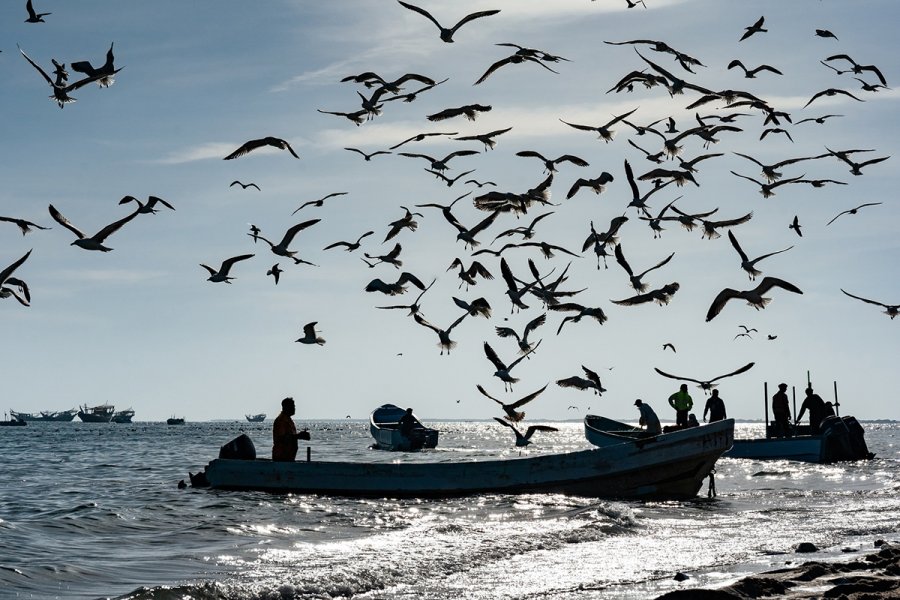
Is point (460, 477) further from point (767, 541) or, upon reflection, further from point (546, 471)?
point (767, 541)

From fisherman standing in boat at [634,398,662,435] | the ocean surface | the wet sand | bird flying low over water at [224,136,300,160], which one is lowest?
the ocean surface

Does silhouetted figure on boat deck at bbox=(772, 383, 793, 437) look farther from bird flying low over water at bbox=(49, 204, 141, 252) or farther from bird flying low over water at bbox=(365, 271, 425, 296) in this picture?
bird flying low over water at bbox=(49, 204, 141, 252)

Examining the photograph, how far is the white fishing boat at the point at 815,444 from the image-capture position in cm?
3659

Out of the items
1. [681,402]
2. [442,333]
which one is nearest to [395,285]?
[442,333]

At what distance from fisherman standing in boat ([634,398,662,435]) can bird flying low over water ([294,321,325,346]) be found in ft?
27.3

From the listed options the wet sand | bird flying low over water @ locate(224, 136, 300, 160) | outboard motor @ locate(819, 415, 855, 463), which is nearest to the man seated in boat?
bird flying low over water @ locate(224, 136, 300, 160)

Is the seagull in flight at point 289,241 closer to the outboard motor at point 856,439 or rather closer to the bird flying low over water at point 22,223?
the bird flying low over water at point 22,223

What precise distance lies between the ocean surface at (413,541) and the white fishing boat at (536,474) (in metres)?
0.38

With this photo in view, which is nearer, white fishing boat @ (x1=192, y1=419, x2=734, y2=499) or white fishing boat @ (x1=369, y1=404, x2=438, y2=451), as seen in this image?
white fishing boat @ (x1=192, y1=419, x2=734, y2=499)

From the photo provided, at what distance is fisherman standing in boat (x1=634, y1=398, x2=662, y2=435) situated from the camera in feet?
80.4

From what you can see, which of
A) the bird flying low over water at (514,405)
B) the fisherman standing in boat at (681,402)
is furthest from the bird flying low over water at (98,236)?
the fisherman standing in boat at (681,402)

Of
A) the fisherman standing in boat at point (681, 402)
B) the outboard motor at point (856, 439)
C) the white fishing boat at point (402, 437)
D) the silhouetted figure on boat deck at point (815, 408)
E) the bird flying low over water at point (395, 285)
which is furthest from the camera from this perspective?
the white fishing boat at point (402, 437)

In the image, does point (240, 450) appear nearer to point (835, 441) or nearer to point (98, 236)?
point (98, 236)

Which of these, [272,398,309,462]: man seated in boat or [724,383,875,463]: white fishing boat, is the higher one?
[272,398,309,462]: man seated in boat
